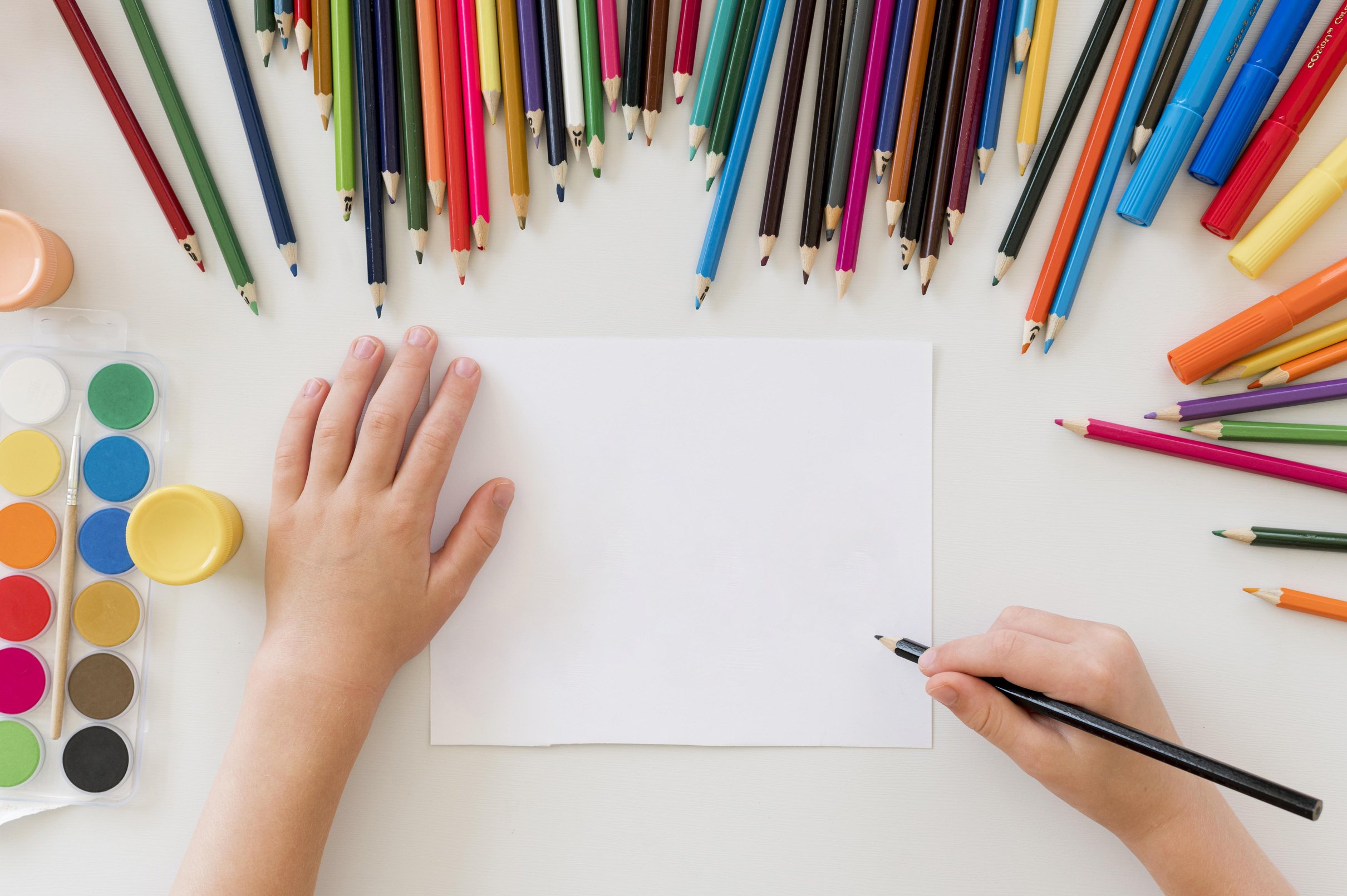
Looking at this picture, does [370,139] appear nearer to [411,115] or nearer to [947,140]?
[411,115]

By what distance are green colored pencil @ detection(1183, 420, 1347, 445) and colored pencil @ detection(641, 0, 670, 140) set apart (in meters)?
0.56

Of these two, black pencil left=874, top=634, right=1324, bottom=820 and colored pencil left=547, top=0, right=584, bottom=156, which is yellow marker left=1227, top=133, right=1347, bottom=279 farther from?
colored pencil left=547, top=0, right=584, bottom=156

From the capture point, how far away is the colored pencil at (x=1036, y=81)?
0.65 meters

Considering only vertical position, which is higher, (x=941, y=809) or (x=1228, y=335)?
(x=1228, y=335)

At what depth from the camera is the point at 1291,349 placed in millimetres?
662

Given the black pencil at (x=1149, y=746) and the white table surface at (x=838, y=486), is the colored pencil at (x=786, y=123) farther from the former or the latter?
the black pencil at (x=1149, y=746)

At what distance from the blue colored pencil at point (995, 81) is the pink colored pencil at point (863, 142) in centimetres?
9

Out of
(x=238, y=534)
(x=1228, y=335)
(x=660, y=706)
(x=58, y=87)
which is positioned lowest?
(x=660, y=706)

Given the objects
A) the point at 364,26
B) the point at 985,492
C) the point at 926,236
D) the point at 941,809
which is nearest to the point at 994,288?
the point at 926,236

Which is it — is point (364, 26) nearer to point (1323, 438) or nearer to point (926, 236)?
point (926, 236)

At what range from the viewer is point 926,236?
666 mm

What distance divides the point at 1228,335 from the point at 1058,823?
45cm

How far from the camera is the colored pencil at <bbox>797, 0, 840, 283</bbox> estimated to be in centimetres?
65

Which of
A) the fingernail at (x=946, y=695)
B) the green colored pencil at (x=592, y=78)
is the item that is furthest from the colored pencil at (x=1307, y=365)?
the green colored pencil at (x=592, y=78)
